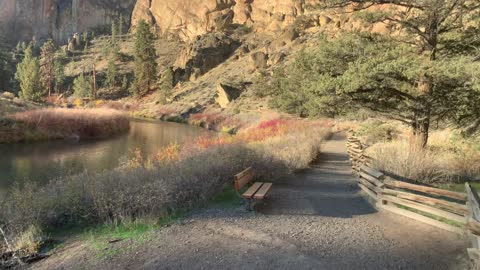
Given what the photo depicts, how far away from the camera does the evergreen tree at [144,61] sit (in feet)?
243

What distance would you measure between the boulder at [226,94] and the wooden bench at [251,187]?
42.7 metres

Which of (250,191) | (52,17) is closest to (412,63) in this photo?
(250,191)

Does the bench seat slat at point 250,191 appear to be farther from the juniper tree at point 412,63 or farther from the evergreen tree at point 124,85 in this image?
the evergreen tree at point 124,85

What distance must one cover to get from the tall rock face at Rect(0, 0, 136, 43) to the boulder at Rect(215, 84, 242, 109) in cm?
9774

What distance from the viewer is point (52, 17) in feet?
440

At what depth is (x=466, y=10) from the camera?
10602 millimetres

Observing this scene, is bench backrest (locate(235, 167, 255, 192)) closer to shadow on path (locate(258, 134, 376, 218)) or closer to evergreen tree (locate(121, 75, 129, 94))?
shadow on path (locate(258, 134, 376, 218))

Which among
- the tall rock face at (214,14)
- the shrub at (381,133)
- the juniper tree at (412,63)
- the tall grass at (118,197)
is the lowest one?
the tall grass at (118,197)

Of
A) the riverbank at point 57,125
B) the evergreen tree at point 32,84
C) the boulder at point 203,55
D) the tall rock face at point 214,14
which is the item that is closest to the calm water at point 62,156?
the riverbank at point 57,125

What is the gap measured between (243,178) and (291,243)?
3.77m

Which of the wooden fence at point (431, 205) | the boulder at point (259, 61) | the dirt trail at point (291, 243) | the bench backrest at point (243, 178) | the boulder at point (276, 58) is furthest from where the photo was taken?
the boulder at point (259, 61)

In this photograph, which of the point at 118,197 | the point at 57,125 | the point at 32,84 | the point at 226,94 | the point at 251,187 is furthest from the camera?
the point at 32,84

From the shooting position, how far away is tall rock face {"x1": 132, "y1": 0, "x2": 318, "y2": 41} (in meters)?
89.4

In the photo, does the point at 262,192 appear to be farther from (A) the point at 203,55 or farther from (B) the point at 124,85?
(B) the point at 124,85
